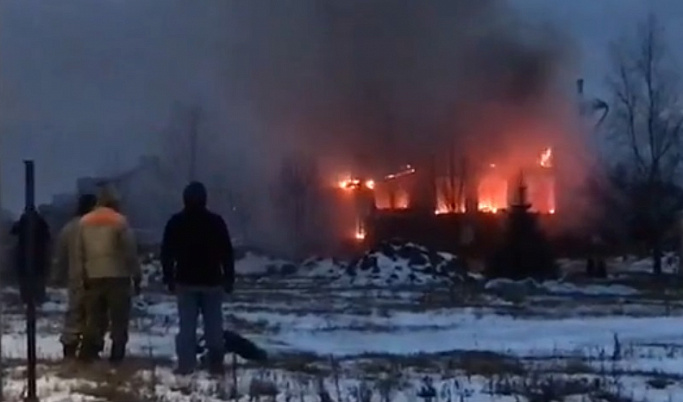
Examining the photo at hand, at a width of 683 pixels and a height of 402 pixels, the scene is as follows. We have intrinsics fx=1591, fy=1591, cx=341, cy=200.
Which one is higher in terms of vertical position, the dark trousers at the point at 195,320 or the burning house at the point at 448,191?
the burning house at the point at 448,191

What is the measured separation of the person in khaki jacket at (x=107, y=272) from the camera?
45.2 ft

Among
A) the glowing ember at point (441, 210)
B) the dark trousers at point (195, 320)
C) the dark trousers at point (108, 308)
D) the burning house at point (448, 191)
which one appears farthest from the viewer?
the glowing ember at point (441, 210)

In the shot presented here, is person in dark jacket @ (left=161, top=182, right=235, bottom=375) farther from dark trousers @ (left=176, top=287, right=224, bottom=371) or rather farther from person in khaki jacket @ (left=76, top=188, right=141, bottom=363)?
person in khaki jacket @ (left=76, top=188, right=141, bottom=363)

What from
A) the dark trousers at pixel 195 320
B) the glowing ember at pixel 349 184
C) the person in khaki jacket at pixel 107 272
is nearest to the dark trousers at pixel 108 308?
the person in khaki jacket at pixel 107 272

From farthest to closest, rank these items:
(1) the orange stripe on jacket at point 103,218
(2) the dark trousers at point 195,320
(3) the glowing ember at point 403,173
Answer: (3) the glowing ember at point 403,173 < (1) the orange stripe on jacket at point 103,218 < (2) the dark trousers at point 195,320

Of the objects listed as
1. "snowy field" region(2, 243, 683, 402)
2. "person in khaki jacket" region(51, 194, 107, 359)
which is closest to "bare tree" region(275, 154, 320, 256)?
"snowy field" region(2, 243, 683, 402)

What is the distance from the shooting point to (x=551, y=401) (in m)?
10.2

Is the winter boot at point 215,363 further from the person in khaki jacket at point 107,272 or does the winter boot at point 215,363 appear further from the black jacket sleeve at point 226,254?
the person in khaki jacket at point 107,272

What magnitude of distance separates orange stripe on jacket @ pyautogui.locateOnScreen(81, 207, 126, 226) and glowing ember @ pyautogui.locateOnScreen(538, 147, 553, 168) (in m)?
48.3

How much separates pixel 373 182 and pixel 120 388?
52.6m

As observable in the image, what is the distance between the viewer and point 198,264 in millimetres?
12805

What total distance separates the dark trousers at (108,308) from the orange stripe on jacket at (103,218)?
517mm

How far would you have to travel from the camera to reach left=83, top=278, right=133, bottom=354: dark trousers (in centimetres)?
1384

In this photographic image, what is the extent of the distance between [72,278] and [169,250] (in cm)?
163
